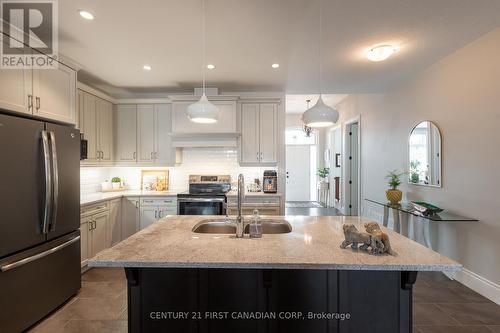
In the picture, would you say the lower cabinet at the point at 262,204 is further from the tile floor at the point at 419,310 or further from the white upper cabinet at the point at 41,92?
the white upper cabinet at the point at 41,92

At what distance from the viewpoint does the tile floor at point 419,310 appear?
2096 mm

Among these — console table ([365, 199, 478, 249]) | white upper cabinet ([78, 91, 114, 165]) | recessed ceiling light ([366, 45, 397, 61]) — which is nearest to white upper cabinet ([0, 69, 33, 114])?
white upper cabinet ([78, 91, 114, 165])

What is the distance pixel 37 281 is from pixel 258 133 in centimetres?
319

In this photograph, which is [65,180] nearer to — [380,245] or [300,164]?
[380,245]

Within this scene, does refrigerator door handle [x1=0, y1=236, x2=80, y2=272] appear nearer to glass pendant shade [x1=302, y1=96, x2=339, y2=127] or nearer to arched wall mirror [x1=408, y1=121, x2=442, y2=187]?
glass pendant shade [x1=302, y1=96, x2=339, y2=127]

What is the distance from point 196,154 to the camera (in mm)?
4332

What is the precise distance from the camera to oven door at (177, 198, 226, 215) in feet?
11.8

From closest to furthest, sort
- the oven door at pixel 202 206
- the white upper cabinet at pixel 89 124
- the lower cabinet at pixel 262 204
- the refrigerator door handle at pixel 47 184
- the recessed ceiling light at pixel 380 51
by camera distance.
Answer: the refrigerator door handle at pixel 47 184 < the recessed ceiling light at pixel 380 51 < the white upper cabinet at pixel 89 124 < the oven door at pixel 202 206 < the lower cabinet at pixel 262 204

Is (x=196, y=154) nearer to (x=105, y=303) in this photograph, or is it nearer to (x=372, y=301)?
(x=105, y=303)

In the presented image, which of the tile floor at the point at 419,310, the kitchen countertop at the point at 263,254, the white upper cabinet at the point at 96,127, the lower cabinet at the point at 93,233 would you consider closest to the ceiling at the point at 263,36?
the white upper cabinet at the point at 96,127

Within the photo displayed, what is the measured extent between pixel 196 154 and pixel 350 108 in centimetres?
385

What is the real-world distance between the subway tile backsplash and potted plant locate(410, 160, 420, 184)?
219 centimetres

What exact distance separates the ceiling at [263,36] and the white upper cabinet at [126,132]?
0.54m

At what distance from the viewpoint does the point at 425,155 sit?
339 cm
